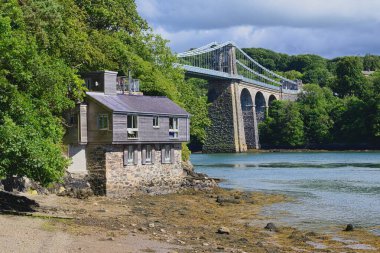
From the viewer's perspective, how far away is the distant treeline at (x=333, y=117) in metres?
116

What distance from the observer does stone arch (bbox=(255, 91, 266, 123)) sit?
Answer: 432ft

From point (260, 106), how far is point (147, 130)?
99849 millimetres

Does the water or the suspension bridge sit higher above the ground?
the suspension bridge

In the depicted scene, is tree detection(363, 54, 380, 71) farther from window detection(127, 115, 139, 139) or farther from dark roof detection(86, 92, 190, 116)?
window detection(127, 115, 139, 139)

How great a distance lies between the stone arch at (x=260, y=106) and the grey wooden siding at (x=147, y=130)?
9506 cm

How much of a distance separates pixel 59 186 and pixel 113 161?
2.84 meters

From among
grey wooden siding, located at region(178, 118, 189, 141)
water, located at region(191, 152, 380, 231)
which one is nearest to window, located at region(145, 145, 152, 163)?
grey wooden siding, located at region(178, 118, 189, 141)

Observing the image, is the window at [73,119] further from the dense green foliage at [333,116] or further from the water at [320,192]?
the dense green foliage at [333,116]

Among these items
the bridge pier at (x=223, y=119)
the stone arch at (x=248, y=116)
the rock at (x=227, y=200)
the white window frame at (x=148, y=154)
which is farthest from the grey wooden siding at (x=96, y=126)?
the stone arch at (x=248, y=116)

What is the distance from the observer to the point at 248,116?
125562 mm

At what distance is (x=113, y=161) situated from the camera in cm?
3206

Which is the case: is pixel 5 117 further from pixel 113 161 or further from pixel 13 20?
pixel 113 161

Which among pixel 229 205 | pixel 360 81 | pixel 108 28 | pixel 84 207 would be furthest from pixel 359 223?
pixel 360 81

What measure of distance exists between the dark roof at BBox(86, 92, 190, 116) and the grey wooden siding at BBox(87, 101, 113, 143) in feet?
1.13
